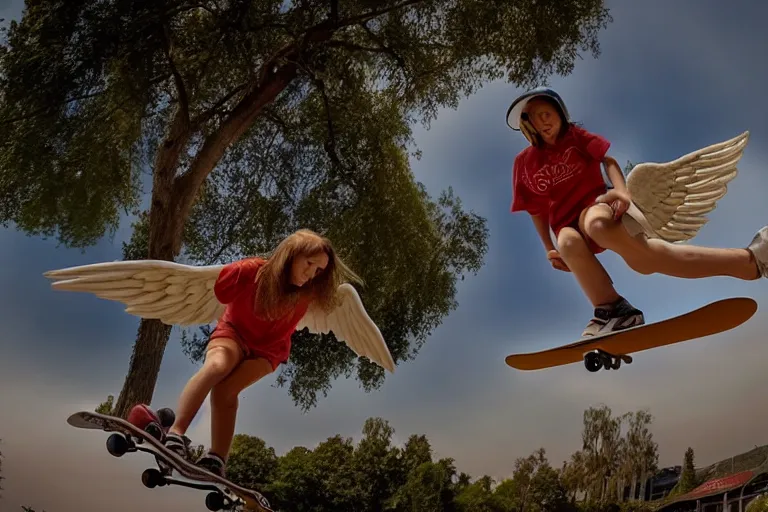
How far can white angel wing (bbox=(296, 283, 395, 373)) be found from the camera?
288 centimetres

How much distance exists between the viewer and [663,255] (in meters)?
2.47

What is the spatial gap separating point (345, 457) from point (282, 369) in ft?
3.44

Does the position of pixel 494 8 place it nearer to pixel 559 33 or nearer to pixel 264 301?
A: pixel 559 33

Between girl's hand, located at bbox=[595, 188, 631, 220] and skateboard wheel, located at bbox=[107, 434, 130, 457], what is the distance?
5.87 ft

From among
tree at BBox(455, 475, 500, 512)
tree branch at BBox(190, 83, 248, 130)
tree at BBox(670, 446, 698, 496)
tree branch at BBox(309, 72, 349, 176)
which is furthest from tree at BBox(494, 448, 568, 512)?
tree branch at BBox(190, 83, 248, 130)

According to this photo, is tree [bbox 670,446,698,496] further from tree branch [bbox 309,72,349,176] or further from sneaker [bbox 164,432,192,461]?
sneaker [bbox 164,432,192,461]

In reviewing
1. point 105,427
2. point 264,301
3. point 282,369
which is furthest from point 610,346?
point 282,369

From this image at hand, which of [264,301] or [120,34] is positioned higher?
[120,34]

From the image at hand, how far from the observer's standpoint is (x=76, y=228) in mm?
5895

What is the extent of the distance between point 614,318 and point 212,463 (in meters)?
1.50

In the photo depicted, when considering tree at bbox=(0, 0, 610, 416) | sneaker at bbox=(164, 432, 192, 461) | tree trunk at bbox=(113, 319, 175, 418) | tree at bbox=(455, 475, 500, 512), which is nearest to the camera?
sneaker at bbox=(164, 432, 192, 461)

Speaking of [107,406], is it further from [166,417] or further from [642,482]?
[642,482]

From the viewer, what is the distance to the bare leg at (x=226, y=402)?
8.48 feet

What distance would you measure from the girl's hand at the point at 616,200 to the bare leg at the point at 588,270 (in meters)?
0.15
